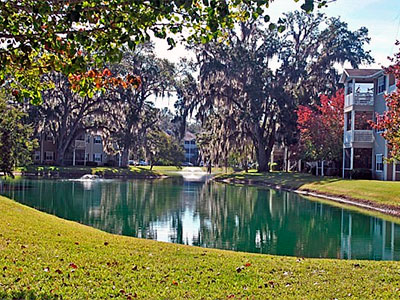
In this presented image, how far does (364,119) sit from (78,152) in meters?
40.8

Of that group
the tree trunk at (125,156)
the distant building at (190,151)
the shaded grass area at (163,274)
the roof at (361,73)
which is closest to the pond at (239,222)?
the shaded grass area at (163,274)

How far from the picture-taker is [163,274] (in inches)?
276

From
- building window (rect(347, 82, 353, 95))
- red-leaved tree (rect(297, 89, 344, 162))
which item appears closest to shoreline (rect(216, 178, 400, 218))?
red-leaved tree (rect(297, 89, 344, 162))

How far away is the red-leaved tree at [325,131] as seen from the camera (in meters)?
36.4

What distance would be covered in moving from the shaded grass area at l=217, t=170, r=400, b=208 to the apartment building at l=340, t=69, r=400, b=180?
248cm

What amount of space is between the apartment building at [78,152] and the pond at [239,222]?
33449mm

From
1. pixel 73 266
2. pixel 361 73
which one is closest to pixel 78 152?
pixel 361 73

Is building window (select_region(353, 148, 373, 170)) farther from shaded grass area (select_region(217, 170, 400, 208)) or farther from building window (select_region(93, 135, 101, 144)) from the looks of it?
building window (select_region(93, 135, 101, 144))

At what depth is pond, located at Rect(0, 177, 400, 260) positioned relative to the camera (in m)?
14.0

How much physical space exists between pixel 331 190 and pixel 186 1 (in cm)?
2505

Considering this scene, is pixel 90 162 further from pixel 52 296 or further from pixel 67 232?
pixel 52 296

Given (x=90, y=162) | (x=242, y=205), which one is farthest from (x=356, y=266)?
(x=90, y=162)

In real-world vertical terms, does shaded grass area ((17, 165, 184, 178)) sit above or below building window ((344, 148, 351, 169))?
below

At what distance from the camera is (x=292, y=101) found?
44.4 metres
